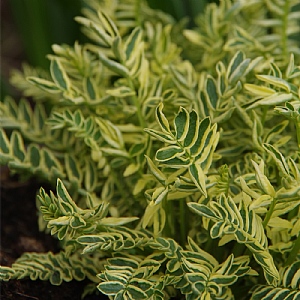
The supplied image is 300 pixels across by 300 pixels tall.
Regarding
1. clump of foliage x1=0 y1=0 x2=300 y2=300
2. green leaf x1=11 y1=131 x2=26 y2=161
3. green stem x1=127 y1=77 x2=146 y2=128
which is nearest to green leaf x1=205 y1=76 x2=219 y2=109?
clump of foliage x1=0 y1=0 x2=300 y2=300

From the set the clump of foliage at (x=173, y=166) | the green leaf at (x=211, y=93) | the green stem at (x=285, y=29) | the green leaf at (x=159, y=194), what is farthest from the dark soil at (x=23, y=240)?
the green stem at (x=285, y=29)

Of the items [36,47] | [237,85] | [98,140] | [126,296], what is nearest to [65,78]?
[98,140]

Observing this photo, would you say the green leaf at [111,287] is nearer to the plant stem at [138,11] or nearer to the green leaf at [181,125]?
the green leaf at [181,125]

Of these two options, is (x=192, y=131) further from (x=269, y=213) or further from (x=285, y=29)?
(x=285, y=29)

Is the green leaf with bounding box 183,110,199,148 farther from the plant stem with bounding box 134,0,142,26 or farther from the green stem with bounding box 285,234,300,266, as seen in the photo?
the plant stem with bounding box 134,0,142,26

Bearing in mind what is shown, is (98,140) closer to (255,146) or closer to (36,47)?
(255,146)

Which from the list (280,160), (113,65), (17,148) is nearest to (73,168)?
(17,148)
